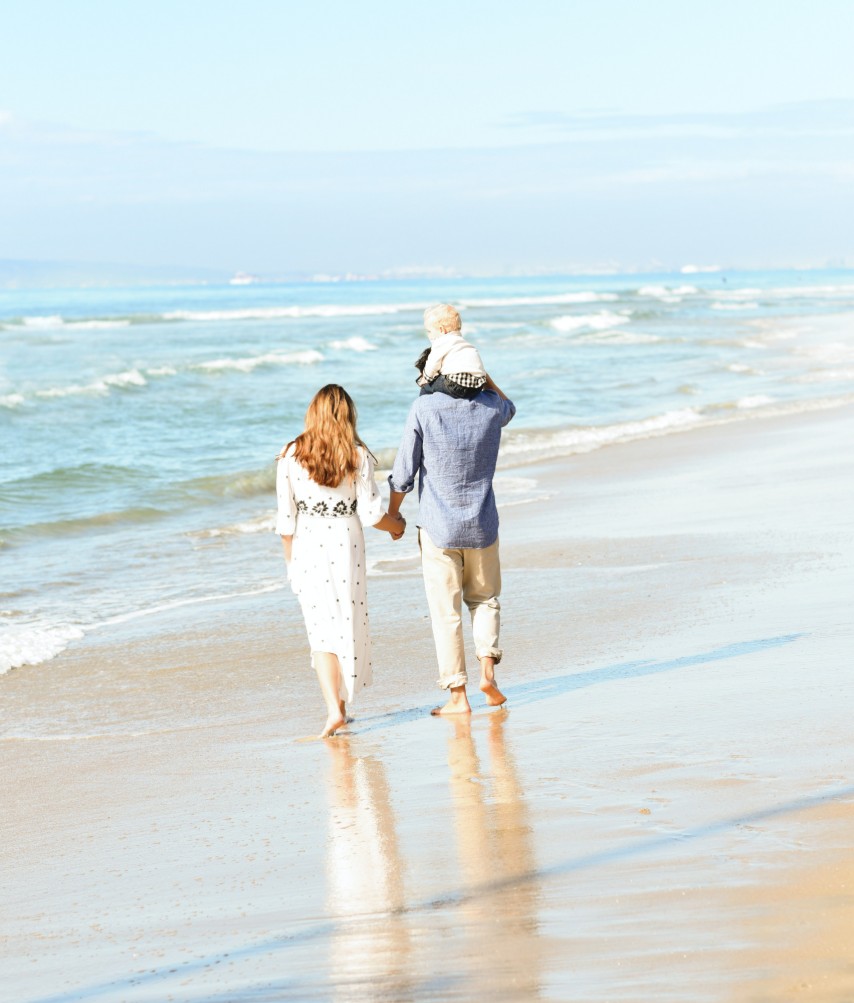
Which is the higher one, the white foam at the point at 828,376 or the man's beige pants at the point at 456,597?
the man's beige pants at the point at 456,597

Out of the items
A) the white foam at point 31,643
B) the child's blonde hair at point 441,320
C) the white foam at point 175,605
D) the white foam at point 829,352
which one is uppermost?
the child's blonde hair at point 441,320

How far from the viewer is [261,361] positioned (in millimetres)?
34156

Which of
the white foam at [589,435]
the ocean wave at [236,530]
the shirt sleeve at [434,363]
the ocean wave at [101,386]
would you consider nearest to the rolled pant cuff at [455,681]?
the shirt sleeve at [434,363]

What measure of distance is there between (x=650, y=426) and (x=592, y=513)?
24.9ft

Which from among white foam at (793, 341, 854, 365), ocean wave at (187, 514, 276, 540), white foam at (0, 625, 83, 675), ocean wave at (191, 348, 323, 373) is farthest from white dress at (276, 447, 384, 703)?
ocean wave at (191, 348, 323, 373)

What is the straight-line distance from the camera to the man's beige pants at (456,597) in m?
5.34

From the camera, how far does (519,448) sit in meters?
16.5

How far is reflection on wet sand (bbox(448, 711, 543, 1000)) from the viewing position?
8.97 ft

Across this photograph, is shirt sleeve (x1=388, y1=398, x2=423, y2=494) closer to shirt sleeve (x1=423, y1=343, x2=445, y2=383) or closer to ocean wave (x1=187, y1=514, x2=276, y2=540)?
shirt sleeve (x1=423, y1=343, x2=445, y2=383)

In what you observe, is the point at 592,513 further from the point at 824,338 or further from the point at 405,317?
the point at 405,317

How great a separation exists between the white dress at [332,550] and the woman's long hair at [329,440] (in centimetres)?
4

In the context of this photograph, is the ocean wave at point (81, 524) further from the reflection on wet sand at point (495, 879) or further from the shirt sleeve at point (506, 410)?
the reflection on wet sand at point (495, 879)

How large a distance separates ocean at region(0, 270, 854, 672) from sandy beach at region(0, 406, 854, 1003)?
62.5 inches

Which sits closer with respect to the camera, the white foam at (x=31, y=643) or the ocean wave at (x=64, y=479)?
the white foam at (x=31, y=643)
